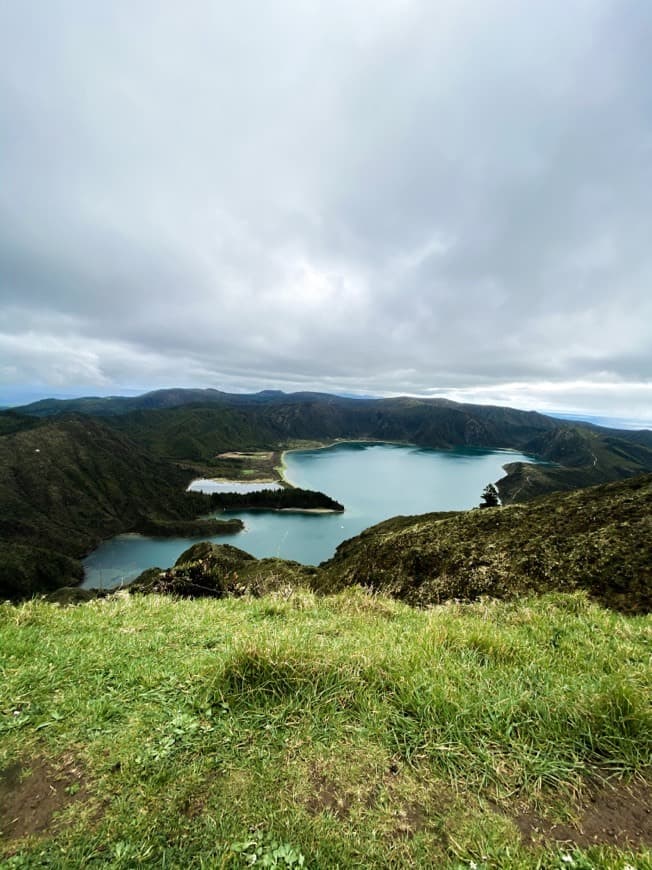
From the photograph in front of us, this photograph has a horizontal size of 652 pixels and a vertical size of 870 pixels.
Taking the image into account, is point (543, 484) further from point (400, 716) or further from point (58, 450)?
point (58, 450)

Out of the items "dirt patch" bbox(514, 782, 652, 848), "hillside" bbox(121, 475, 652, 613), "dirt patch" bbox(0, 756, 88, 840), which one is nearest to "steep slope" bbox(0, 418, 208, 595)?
"hillside" bbox(121, 475, 652, 613)

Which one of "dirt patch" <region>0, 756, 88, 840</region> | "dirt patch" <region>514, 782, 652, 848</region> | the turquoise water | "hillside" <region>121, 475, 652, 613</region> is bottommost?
the turquoise water

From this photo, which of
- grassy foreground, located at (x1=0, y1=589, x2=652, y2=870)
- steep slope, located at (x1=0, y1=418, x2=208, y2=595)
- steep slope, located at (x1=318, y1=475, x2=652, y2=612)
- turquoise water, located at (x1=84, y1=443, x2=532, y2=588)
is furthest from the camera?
steep slope, located at (x1=0, y1=418, x2=208, y2=595)

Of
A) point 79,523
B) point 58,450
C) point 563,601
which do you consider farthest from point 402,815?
point 58,450

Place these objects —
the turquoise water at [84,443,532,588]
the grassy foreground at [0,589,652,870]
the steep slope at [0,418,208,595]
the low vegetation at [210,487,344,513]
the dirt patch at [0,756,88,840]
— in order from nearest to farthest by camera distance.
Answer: the grassy foreground at [0,589,652,870]
the dirt patch at [0,756,88,840]
the turquoise water at [84,443,532,588]
the steep slope at [0,418,208,595]
the low vegetation at [210,487,344,513]

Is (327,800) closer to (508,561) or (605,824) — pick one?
(605,824)

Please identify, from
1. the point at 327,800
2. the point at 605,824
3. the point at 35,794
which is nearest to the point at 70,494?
the point at 35,794

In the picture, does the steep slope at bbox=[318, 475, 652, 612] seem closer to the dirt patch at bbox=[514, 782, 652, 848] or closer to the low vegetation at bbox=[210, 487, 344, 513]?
the dirt patch at bbox=[514, 782, 652, 848]
